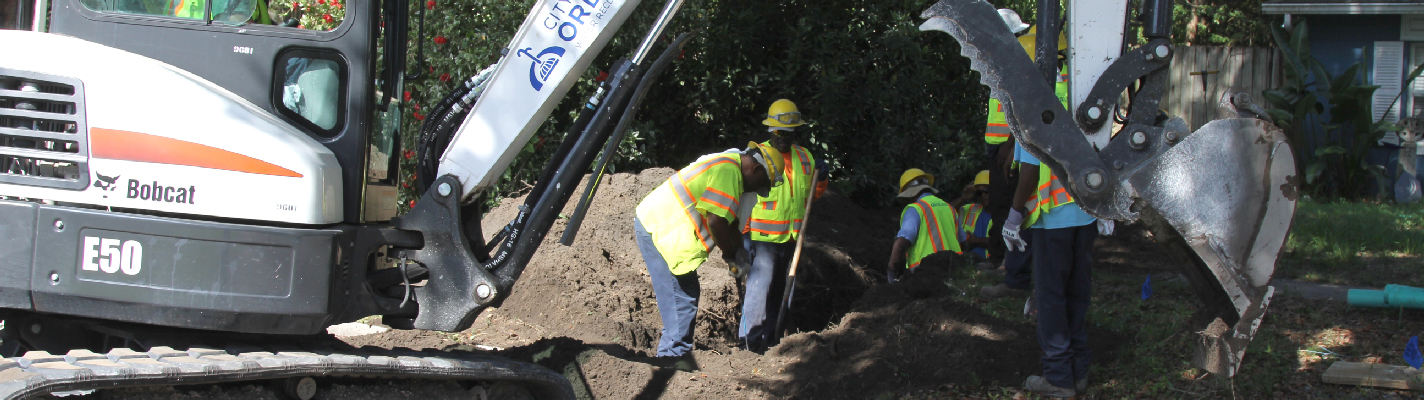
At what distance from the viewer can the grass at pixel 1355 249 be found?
621 cm

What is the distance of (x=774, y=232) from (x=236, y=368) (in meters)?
3.19

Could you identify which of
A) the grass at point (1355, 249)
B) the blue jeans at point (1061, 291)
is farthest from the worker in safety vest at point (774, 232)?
the grass at point (1355, 249)

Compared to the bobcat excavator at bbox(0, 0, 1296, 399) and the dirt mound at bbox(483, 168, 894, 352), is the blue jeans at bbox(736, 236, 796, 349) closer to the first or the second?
the dirt mound at bbox(483, 168, 894, 352)

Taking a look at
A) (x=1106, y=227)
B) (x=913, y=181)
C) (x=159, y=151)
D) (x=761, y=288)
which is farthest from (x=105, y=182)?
(x=913, y=181)

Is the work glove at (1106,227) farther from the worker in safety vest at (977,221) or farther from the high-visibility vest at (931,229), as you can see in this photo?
the worker in safety vest at (977,221)

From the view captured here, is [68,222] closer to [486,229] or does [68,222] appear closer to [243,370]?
[243,370]

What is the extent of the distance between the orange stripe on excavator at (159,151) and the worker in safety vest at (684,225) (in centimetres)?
262

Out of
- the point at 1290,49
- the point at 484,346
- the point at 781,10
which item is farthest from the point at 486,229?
the point at 1290,49

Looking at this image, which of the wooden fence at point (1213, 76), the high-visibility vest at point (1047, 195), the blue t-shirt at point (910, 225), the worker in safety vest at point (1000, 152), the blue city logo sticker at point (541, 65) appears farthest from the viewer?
the wooden fence at point (1213, 76)

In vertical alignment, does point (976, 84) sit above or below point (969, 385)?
above

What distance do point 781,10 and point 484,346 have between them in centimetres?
457

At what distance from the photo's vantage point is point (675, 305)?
5582 mm

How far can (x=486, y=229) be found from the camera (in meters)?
7.96

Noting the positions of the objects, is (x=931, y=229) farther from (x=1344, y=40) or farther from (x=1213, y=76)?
(x=1344, y=40)
